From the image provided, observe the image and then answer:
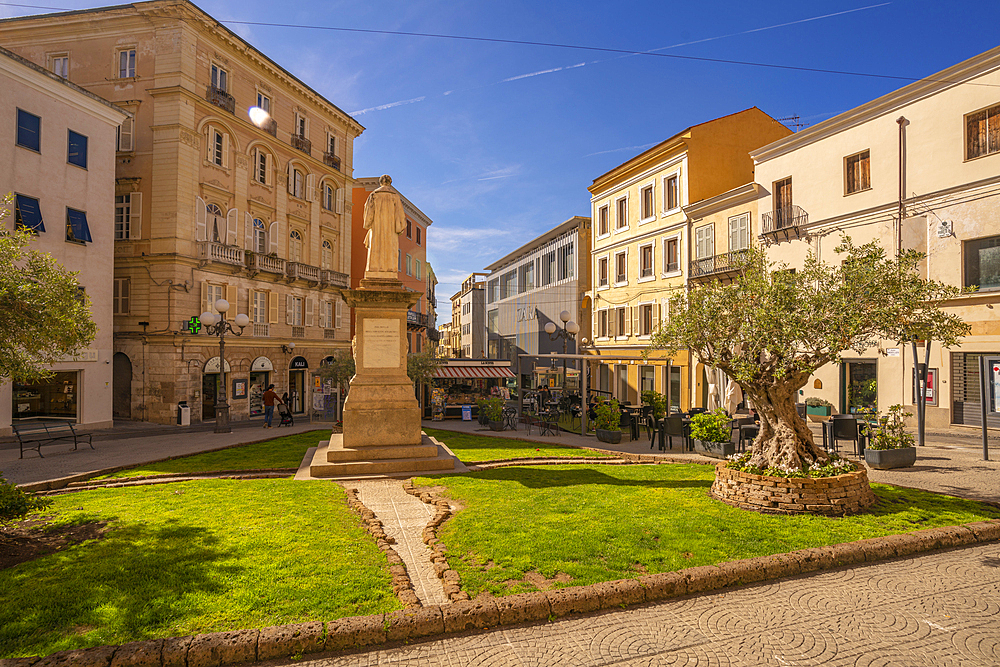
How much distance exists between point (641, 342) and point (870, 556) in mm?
23896

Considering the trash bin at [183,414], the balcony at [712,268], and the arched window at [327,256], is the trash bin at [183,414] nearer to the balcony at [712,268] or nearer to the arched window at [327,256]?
the arched window at [327,256]

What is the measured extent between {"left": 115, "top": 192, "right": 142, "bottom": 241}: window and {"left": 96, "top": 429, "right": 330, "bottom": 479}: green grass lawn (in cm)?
1468

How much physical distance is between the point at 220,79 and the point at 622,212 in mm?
22911

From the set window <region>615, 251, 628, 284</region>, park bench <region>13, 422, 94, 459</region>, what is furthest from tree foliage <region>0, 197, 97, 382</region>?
window <region>615, 251, 628, 284</region>

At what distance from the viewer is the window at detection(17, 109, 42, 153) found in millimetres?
18234

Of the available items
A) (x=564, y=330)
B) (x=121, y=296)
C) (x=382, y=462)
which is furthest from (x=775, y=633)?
(x=121, y=296)

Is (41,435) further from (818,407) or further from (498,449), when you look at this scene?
(818,407)

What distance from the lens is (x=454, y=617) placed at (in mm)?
4383

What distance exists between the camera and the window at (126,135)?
79.6 ft

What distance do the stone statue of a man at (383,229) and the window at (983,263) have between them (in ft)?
58.2

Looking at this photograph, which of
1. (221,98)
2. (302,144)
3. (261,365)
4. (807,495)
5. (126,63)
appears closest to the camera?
(807,495)

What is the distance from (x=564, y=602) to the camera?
4.66 meters

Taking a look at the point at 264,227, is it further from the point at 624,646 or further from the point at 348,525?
the point at 624,646

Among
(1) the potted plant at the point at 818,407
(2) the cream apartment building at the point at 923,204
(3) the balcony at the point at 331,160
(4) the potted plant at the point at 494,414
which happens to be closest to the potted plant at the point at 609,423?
(4) the potted plant at the point at 494,414
